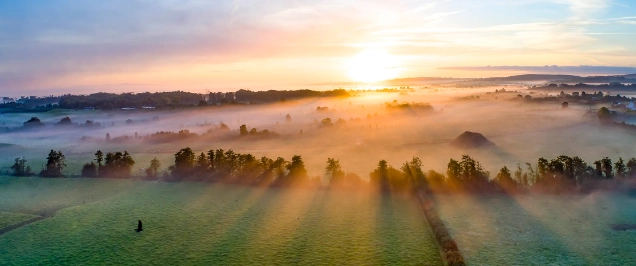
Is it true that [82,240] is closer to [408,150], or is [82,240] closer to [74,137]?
[408,150]

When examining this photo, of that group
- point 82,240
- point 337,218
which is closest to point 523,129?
point 337,218

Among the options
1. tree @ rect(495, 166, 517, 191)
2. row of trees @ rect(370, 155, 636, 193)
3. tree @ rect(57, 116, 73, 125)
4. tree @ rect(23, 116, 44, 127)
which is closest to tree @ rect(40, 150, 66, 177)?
row of trees @ rect(370, 155, 636, 193)

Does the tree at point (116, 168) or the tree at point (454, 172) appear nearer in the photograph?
the tree at point (454, 172)

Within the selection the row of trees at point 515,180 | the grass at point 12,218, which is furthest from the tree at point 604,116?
the grass at point 12,218

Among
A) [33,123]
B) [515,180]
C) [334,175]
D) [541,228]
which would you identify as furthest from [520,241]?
[33,123]

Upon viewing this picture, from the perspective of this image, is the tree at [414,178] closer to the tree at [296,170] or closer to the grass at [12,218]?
the tree at [296,170]

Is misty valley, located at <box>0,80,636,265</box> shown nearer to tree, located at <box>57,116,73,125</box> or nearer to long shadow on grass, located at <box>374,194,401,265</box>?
long shadow on grass, located at <box>374,194,401,265</box>

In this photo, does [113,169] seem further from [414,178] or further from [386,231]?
[414,178]
